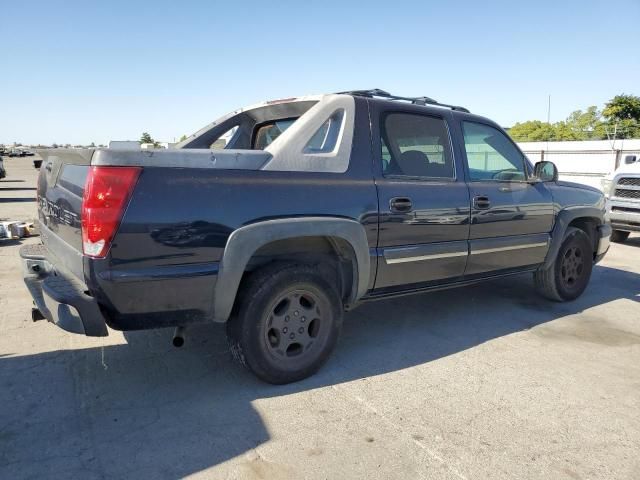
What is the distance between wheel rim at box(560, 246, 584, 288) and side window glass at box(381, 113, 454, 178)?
7.00 feet

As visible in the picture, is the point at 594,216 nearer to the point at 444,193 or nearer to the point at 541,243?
the point at 541,243

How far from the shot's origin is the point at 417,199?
371cm

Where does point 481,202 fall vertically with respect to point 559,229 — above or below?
above

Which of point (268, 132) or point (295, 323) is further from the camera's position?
point (268, 132)

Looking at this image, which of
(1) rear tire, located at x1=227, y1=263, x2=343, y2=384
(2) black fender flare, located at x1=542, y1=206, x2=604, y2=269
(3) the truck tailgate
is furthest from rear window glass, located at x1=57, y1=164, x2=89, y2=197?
(2) black fender flare, located at x1=542, y1=206, x2=604, y2=269

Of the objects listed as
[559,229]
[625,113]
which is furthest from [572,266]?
[625,113]

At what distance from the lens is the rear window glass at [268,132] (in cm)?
419

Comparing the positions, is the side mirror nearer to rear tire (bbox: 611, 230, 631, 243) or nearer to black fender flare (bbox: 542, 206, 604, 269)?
black fender flare (bbox: 542, 206, 604, 269)

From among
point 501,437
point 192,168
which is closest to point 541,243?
point 501,437

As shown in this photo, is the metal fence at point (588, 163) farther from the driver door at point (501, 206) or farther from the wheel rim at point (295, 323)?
the wheel rim at point (295, 323)

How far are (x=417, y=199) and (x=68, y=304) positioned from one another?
2.41 metres

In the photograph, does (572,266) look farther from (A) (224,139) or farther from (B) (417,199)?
(A) (224,139)

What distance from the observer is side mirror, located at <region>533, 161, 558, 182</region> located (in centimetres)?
484

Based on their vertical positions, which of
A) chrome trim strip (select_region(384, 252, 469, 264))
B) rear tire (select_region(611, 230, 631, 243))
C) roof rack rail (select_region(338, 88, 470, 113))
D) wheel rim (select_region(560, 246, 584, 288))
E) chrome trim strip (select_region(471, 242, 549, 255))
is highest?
roof rack rail (select_region(338, 88, 470, 113))
